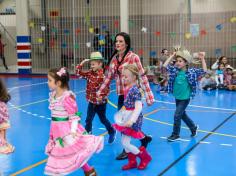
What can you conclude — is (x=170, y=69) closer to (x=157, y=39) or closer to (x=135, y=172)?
(x=135, y=172)

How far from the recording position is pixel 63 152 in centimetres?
387

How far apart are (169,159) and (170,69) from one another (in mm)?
1433

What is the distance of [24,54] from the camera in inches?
592

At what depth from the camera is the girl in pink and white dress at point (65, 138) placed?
3.84m

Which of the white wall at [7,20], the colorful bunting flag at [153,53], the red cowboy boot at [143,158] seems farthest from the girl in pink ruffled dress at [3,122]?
the white wall at [7,20]

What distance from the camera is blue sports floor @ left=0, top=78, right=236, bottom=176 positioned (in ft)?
15.0

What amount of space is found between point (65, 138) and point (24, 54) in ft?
38.4

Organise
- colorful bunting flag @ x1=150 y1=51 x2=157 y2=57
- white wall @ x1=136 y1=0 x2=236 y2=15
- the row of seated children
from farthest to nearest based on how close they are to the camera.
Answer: colorful bunting flag @ x1=150 y1=51 x2=157 y2=57
white wall @ x1=136 y1=0 x2=236 y2=15
the row of seated children

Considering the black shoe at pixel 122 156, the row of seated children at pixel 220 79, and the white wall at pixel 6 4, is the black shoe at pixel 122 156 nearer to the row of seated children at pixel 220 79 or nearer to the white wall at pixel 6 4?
the row of seated children at pixel 220 79

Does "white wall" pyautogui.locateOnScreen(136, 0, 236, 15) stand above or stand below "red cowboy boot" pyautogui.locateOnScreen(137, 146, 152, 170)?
above

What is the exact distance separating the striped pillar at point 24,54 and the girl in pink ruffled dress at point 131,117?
11.1 m

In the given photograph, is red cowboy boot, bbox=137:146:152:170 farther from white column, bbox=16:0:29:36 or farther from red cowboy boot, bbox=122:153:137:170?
white column, bbox=16:0:29:36

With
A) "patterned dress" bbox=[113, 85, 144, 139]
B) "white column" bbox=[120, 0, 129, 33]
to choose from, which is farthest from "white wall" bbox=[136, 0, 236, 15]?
"patterned dress" bbox=[113, 85, 144, 139]

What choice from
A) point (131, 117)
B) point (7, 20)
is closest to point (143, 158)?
point (131, 117)
